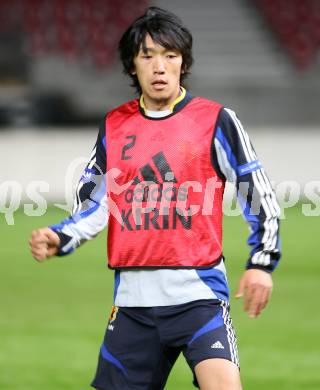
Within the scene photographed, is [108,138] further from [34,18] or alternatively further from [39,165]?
[34,18]

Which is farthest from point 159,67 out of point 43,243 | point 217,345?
point 217,345

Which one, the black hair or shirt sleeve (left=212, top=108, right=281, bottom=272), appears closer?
shirt sleeve (left=212, top=108, right=281, bottom=272)

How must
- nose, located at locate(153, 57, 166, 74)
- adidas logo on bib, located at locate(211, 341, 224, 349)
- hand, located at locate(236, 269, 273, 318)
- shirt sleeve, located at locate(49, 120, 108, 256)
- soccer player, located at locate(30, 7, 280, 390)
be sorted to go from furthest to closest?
shirt sleeve, located at locate(49, 120, 108, 256), nose, located at locate(153, 57, 166, 74), soccer player, located at locate(30, 7, 280, 390), adidas logo on bib, located at locate(211, 341, 224, 349), hand, located at locate(236, 269, 273, 318)

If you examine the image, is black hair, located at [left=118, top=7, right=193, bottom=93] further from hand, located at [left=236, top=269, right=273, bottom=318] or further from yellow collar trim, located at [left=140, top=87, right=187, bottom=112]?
hand, located at [left=236, top=269, right=273, bottom=318]

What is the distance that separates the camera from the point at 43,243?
4531mm

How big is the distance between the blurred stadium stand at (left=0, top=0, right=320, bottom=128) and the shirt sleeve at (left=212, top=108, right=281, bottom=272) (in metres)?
16.1

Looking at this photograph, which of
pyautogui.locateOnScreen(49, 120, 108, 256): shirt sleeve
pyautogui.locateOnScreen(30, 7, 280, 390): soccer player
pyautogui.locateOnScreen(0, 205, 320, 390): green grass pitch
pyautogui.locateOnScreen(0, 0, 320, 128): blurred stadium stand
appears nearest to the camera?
pyautogui.locateOnScreen(30, 7, 280, 390): soccer player

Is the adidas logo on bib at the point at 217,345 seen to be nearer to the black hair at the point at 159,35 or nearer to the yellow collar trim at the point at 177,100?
the yellow collar trim at the point at 177,100

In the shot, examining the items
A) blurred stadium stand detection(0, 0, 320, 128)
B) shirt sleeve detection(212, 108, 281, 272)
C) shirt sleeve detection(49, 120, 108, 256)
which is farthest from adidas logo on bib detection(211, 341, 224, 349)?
blurred stadium stand detection(0, 0, 320, 128)

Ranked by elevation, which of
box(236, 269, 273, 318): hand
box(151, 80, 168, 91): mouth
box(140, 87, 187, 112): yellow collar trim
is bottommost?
box(236, 269, 273, 318): hand

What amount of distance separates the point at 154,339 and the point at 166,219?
0.45 metres

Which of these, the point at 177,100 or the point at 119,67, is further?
the point at 119,67

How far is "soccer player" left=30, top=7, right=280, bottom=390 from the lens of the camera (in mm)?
4523

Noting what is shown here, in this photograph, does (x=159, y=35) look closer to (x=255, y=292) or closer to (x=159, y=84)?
(x=159, y=84)
